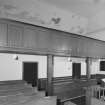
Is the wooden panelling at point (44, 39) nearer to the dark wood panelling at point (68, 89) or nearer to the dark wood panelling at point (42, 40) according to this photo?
the dark wood panelling at point (42, 40)

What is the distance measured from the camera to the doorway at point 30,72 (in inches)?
108

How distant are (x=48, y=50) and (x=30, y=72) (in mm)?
742

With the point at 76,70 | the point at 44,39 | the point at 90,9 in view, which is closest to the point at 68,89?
the point at 76,70

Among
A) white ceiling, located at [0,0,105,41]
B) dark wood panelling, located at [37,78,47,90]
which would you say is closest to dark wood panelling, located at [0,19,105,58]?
white ceiling, located at [0,0,105,41]

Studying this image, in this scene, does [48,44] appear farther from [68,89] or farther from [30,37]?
[68,89]

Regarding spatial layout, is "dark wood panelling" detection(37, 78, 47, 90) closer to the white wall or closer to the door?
the white wall

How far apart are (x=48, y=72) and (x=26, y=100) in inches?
38.3

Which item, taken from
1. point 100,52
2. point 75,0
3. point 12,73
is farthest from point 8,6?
point 100,52

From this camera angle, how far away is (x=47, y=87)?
274 centimetres

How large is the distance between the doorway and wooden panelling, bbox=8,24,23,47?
624mm

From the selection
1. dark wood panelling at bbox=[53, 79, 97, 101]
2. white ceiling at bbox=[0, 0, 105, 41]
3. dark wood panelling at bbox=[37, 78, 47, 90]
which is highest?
white ceiling at bbox=[0, 0, 105, 41]

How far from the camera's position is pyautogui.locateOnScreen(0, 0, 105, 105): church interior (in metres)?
2.26

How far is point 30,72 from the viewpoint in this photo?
9.21 feet

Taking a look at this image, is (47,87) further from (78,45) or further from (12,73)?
(78,45)
